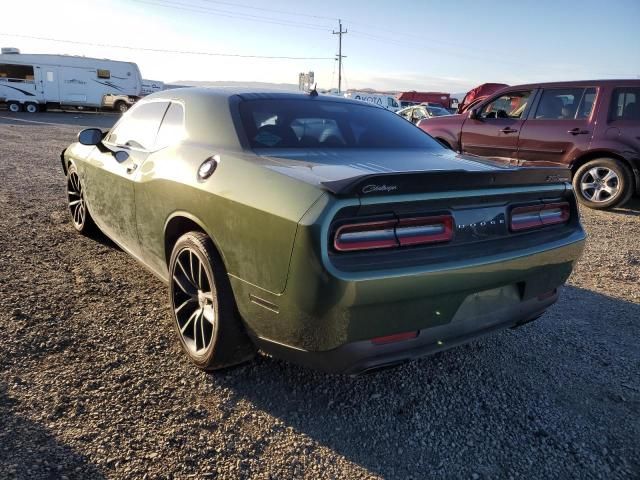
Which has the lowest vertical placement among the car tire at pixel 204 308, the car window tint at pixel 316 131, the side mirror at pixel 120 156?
the car tire at pixel 204 308

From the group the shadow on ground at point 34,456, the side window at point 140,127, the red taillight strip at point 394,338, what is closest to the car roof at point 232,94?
the side window at point 140,127

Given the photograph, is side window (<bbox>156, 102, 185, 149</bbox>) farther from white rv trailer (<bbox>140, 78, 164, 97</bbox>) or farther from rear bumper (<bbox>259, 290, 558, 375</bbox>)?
white rv trailer (<bbox>140, 78, 164, 97</bbox>)

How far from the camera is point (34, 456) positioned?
75.4 inches

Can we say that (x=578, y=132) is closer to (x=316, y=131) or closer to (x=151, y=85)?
(x=316, y=131)

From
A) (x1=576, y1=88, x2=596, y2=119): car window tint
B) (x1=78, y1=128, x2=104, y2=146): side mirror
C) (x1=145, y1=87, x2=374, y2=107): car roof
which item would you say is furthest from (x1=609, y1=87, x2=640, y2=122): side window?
(x1=78, y1=128, x2=104, y2=146): side mirror

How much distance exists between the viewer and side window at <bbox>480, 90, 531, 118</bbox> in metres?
7.78

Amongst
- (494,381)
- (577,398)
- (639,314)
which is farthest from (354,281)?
(639,314)

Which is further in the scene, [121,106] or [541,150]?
[121,106]

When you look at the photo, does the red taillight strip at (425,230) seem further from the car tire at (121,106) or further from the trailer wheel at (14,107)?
the trailer wheel at (14,107)

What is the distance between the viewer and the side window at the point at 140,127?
3349mm

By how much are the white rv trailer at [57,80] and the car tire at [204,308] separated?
102 ft

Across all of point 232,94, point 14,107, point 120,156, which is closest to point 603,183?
point 232,94

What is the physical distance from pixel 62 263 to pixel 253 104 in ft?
7.67

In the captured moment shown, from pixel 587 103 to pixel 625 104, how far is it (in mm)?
480
